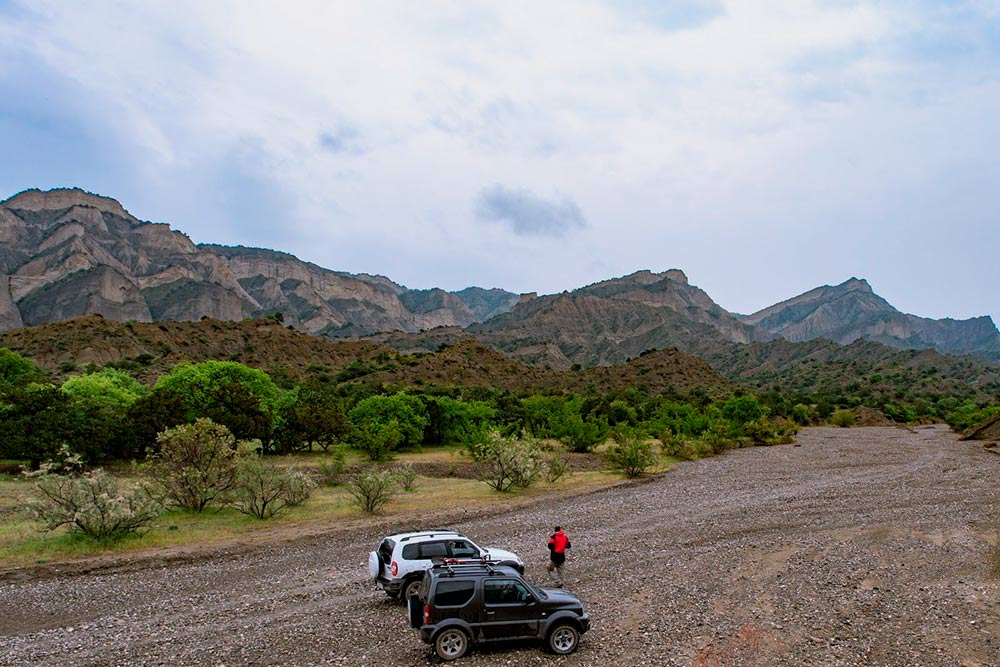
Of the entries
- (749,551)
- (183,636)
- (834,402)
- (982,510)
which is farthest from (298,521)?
(834,402)

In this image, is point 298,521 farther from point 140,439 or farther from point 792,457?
point 792,457

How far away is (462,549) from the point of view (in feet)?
50.8

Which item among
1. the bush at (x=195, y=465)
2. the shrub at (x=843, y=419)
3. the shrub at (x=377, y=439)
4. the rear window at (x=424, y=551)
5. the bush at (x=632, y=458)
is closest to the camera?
the rear window at (x=424, y=551)

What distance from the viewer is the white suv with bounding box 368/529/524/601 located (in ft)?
48.1

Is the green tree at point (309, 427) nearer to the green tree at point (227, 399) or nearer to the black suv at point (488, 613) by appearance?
the green tree at point (227, 399)

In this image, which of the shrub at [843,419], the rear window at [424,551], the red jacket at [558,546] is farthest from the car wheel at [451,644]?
the shrub at [843,419]

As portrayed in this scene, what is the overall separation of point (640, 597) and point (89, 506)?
59.2 feet

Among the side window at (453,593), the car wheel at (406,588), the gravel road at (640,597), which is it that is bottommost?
the gravel road at (640,597)

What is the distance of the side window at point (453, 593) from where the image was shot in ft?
37.7

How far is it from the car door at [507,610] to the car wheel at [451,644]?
1.45 ft

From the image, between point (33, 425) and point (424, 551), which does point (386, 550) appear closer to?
point (424, 551)

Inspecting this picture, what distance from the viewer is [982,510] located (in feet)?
84.6

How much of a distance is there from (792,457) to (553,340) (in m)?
139

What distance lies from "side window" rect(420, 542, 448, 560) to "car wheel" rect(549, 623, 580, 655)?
4.10m
